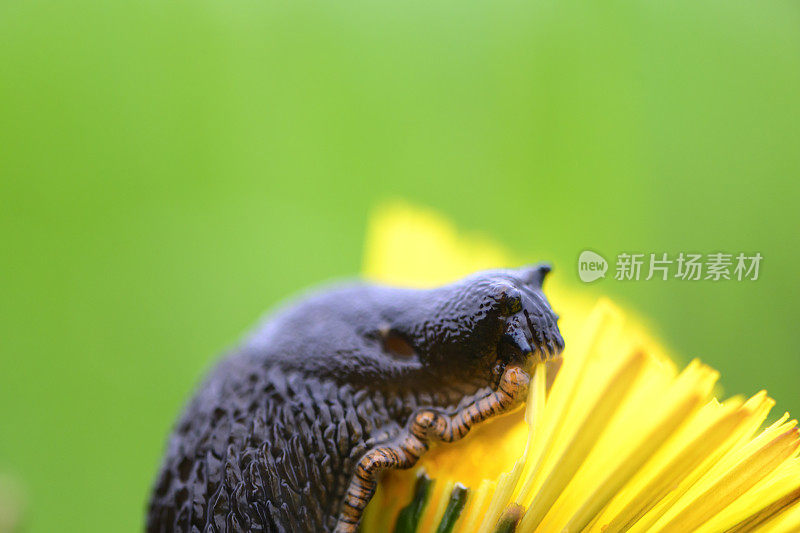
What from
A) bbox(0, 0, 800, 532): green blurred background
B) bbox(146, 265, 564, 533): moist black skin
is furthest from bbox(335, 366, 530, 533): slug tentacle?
bbox(0, 0, 800, 532): green blurred background

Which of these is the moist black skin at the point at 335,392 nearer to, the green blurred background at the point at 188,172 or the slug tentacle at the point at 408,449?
the slug tentacle at the point at 408,449

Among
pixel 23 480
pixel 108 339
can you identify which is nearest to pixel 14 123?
pixel 108 339

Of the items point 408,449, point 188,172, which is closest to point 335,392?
point 408,449

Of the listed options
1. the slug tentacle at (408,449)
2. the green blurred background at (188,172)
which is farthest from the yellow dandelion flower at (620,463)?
the green blurred background at (188,172)

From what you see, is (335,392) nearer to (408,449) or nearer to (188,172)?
(408,449)

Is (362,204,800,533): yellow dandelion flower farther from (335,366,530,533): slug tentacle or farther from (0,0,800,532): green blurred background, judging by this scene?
(0,0,800,532): green blurred background

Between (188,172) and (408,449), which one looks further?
(188,172)

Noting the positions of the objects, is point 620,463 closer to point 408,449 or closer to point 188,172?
point 408,449
